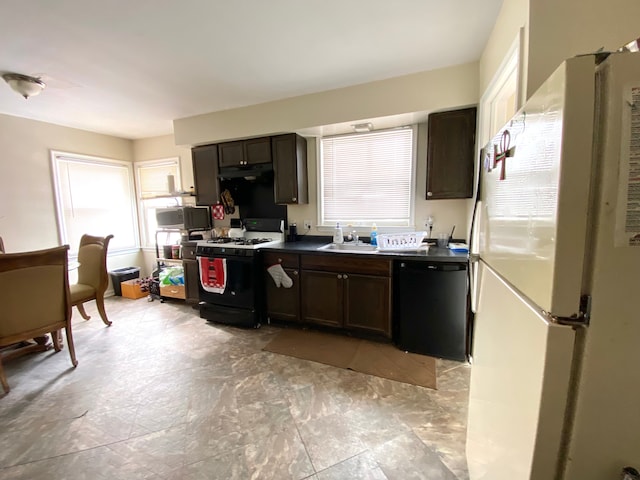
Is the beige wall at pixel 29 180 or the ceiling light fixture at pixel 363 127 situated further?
the beige wall at pixel 29 180

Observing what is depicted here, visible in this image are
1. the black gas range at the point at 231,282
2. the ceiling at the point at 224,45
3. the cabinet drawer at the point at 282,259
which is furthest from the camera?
the black gas range at the point at 231,282

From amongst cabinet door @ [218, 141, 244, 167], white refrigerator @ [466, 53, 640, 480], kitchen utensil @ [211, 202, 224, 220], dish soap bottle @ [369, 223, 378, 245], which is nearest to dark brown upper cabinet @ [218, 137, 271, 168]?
cabinet door @ [218, 141, 244, 167]

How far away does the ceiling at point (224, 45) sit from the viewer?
1692mm

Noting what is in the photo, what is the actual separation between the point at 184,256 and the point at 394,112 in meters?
3.20

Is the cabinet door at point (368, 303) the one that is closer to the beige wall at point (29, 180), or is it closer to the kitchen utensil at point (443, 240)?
the kitchen utensil at point (443, 240)

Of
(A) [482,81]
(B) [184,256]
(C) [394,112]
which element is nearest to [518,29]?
(A) [482,81]

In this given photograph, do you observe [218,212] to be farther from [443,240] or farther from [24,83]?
[443,240]

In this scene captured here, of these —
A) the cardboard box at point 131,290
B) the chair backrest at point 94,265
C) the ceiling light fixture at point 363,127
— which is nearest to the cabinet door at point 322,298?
the ceiling light fixture at point 363,127

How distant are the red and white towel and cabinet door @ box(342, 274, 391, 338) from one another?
144 cm

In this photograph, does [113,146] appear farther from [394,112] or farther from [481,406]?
[481,406]

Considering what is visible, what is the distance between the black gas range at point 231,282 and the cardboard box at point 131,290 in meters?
1.64

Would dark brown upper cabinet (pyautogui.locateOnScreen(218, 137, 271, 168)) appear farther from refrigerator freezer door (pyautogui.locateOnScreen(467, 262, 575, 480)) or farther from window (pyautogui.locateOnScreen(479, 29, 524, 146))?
refrigerator freezer door (pyautogui.locateOnScreen(467, 262, 575, 480))

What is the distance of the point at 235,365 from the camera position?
93.8 inches

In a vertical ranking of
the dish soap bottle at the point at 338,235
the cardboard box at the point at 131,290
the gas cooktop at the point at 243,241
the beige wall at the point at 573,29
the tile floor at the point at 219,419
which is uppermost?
the beige wall at the point at 573,29
